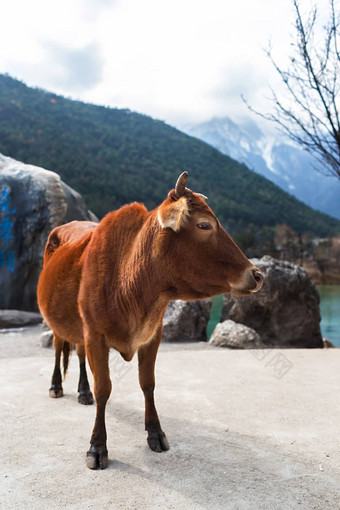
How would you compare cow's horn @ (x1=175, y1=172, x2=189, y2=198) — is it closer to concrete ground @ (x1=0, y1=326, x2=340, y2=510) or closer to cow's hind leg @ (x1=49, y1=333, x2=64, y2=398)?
concrete ground @ (x1=0, y1=326, x2=340, y2=510)

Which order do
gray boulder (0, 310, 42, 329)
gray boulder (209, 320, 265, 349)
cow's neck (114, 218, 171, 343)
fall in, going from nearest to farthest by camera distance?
cow's neck (114, 218, 171, 343) < gray boulder (209, 320, 265, 349) < gray boulder (0, 310, 42, 329)

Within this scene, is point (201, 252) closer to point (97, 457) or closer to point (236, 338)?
point (97, 457)

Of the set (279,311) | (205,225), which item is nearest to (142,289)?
(205,225)

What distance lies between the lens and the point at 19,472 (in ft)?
8.20

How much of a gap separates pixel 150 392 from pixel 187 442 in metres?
0.43

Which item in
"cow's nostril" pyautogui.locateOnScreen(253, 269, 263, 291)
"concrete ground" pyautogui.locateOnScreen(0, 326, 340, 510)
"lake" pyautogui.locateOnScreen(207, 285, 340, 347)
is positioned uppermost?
"cow's nostril" pyautogui.locateOnScreen(253, 269, 263, 291)

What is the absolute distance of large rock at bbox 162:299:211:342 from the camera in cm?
715

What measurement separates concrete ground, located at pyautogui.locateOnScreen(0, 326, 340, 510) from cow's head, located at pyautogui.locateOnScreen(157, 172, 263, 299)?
3.53 feet

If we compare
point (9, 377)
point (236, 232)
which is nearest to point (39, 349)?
point (9, 377)

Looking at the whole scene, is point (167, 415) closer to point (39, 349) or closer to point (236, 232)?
point (39, 349)

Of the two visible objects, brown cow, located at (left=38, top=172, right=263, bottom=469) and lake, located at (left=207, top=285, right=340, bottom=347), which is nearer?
brown cow, located at (left=38, top=172, right=263, bottom=469)

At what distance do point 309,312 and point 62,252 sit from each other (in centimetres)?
604

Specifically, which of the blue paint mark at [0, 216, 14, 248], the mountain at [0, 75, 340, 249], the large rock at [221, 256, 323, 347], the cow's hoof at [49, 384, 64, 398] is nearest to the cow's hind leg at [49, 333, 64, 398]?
the cow's hoof at [49, 384, 64, 398]

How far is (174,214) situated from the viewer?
2.39m
